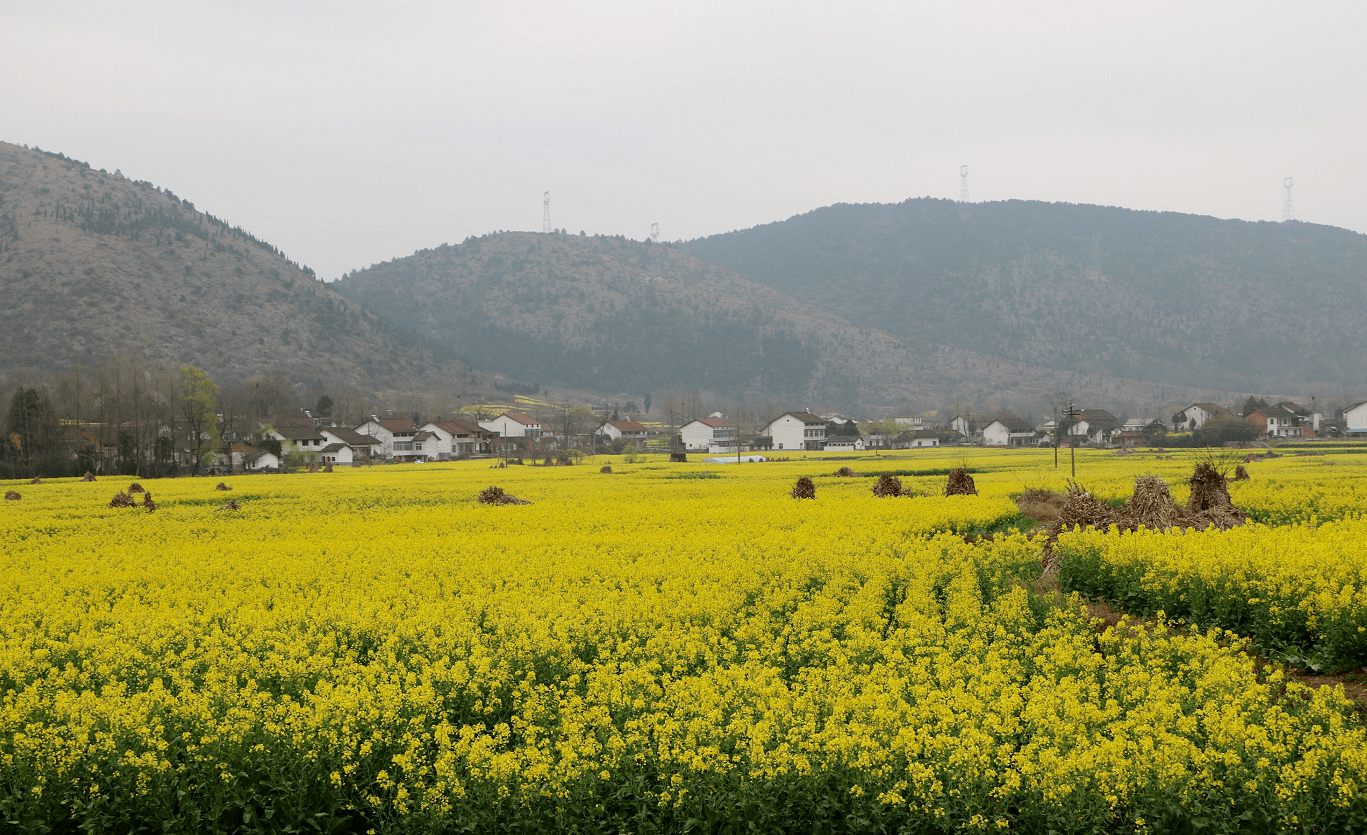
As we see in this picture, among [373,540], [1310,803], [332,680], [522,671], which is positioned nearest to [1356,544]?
[1310,803]

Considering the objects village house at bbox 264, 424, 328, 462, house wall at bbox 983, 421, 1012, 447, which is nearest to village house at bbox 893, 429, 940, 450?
house wall at bbox 983, 421, 1012, 447

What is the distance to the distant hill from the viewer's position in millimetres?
140375

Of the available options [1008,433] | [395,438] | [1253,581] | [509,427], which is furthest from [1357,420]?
[395,438]

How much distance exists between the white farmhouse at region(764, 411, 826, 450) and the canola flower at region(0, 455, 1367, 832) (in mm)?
105703

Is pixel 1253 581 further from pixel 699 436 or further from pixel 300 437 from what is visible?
pixel 699 436

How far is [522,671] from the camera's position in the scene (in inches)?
370

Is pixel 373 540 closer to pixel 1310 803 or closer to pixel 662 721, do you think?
pixel 662 721

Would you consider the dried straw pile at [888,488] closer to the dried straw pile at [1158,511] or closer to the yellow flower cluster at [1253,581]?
the dried straw pile at [1158,511]

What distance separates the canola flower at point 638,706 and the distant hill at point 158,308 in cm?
13860

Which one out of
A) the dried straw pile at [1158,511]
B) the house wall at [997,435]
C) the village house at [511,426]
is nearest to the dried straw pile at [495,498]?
the dried straw pile at [1158,511]

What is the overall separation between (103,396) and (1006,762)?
100638mm

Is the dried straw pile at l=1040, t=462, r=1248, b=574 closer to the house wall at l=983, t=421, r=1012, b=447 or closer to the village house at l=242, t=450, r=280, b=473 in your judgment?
the village house at l=242, t=450, r=280, b=473

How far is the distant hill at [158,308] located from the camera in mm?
140375

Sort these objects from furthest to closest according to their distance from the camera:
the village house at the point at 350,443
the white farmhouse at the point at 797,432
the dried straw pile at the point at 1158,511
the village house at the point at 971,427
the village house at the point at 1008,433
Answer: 1. the village house at the point at 971,427
2. the village house at the point at 1008,433
3. the white farmhouse at the point at 797,432
4. the village house at the point at 350,443
5. the dried straw pile at the point at 1158,511
